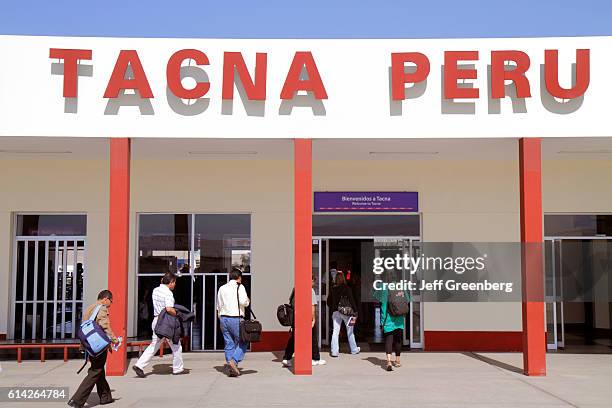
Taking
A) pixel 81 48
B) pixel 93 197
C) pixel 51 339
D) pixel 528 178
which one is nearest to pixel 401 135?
pixel 528 178

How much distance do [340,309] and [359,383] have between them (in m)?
3.01

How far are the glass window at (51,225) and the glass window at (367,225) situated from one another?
488 cm

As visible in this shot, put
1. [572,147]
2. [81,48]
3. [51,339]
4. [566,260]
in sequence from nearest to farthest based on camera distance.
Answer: [81,48], [572,147], [51,339], [566,260]

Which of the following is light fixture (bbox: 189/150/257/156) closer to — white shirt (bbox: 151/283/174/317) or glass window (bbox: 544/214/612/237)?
white shirt (bbox: 151/283/174/317)

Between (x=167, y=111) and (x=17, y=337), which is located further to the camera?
(x=17, y=337)

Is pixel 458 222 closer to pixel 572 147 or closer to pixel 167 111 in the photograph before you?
pixel 572 147

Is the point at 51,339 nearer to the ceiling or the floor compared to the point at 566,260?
nearer to the floor

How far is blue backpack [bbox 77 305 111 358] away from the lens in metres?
8.31

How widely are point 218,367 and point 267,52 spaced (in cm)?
546

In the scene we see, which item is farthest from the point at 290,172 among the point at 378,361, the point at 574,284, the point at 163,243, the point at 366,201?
the point at 574,284

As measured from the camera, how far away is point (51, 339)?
13719 millimetres

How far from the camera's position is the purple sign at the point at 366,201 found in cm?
1427

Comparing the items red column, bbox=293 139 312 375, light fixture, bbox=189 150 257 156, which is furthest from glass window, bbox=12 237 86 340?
red column, bbox=293 139 312 375

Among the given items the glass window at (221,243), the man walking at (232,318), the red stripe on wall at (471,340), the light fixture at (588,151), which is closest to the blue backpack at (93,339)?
the man walking at (232,318)
